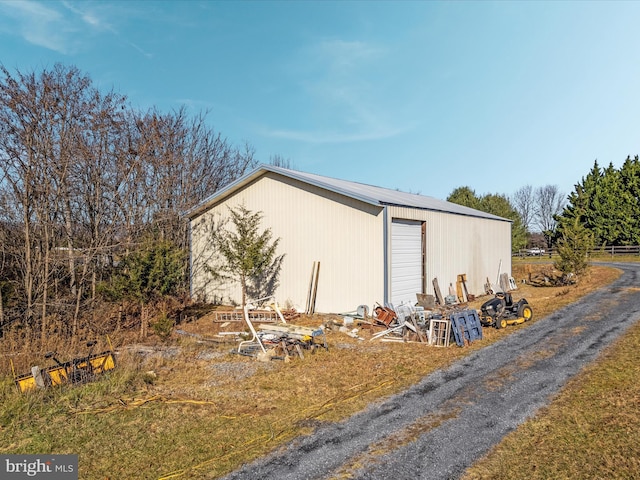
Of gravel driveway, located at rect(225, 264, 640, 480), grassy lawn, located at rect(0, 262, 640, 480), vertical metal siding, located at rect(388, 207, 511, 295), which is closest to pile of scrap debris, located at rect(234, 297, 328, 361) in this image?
grassy lawn, located at rect(0, 262, 640, 480)

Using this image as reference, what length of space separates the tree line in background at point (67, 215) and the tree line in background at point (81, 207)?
1.2 inches

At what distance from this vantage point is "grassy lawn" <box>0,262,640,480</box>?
4734mm

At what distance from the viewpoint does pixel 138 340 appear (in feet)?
38.2

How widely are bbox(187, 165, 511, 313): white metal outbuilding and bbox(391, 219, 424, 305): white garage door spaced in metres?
0.04

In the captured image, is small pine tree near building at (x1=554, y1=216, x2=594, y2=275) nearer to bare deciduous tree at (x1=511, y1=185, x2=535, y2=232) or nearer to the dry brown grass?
the dry brown grass

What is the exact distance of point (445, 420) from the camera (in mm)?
5652

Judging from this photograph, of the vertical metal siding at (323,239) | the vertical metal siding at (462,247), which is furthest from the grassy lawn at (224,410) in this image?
the vertical metal siding at (462,247)

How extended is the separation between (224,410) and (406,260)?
9772 millimetres

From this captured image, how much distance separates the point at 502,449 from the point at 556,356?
4.81 m

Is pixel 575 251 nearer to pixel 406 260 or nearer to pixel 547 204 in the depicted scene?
pixel 406 260

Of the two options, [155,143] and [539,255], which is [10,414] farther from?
[539,255]

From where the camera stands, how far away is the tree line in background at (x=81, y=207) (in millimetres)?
11078

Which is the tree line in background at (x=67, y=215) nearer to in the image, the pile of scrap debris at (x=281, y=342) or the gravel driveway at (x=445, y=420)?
the pile of scrap debris at (x=281, y=342)

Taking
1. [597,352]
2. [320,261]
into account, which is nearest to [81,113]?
[320,261]
